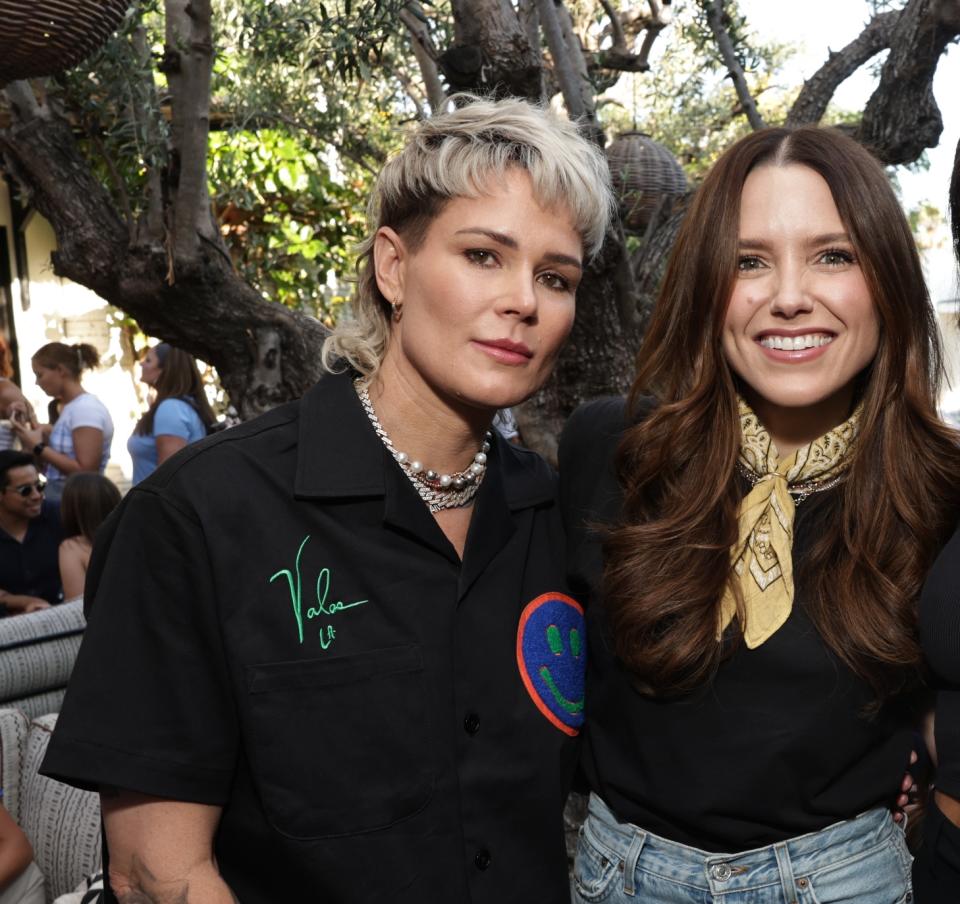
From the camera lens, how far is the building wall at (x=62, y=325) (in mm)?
12078

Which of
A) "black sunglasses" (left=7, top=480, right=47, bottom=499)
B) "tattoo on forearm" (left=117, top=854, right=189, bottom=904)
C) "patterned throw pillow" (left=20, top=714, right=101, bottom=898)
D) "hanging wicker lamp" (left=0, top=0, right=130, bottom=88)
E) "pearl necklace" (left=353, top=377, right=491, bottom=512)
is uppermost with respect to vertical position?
"hanging wicker lamp" (left=0, top=0, right=130, bottom=88)

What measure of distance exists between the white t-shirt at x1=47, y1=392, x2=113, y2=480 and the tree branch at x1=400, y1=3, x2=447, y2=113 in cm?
337

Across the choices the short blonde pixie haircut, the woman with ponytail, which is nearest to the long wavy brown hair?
the short blonde pixie haircut

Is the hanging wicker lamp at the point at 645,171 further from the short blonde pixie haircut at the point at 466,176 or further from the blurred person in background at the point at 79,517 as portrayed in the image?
the short blonde pixie haircut at the point at 466,176

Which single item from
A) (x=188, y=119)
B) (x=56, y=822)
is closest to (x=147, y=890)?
(x=56, y=822)

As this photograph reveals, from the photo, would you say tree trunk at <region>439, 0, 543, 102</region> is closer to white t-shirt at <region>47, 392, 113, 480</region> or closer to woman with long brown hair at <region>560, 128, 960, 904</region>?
woman with long brown hair at <region>560, 128, 960, 904</region>

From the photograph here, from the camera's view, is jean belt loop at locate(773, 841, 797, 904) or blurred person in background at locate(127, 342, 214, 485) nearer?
jean belt loop at locate(773, 841, 797, 904)

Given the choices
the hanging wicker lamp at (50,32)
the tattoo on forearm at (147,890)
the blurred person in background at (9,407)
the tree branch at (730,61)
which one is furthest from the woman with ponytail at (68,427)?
the tattoo on forearm at (147,890)

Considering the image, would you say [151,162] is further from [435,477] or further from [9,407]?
[9,407]

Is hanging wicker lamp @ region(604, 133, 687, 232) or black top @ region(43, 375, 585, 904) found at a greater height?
hanging wicker lamp @ region(604, 133, 687, 232)

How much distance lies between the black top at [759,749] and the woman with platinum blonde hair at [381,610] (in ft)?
0.47

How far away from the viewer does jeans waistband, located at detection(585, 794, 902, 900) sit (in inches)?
81.8
